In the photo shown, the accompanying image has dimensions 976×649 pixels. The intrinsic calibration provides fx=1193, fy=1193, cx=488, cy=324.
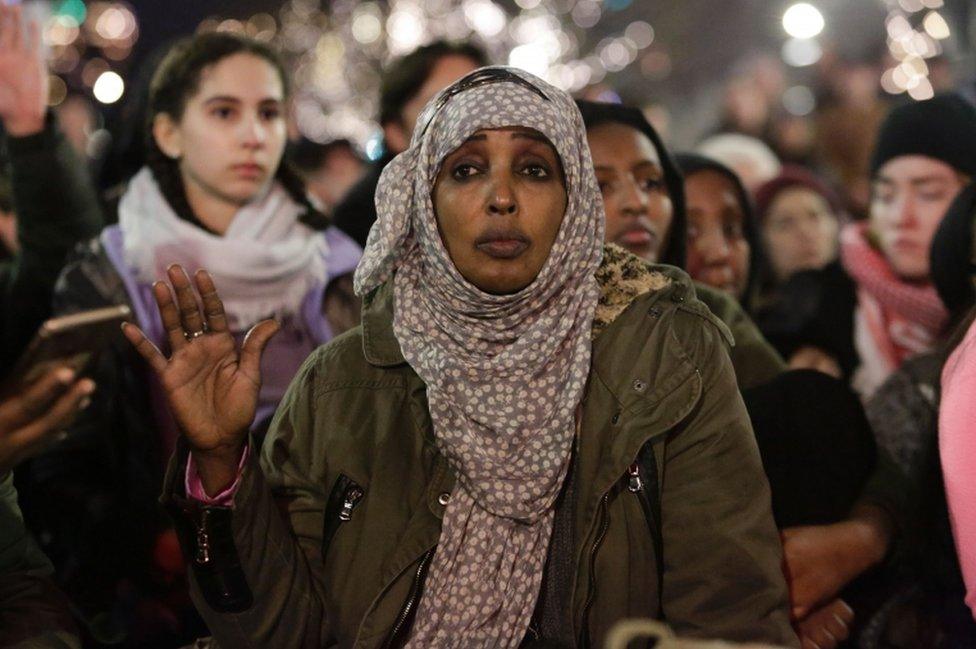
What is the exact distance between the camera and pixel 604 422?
9.71ft

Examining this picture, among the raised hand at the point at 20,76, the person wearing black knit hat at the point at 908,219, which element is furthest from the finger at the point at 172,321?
the person wearing black knit hat at the point at 908,219

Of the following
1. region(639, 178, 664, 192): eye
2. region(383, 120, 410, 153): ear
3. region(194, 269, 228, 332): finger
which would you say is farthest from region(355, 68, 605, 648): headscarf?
region(383, 120, 410, 153): ear

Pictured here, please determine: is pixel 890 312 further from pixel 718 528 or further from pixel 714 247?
pixel 718 528

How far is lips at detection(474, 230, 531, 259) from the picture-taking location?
2955 mm

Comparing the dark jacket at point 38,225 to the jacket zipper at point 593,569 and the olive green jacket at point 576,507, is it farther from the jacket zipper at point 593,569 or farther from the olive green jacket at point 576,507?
the jacket zipper at point 593,569

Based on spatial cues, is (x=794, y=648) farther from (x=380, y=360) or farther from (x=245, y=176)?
(x=245, y=176)

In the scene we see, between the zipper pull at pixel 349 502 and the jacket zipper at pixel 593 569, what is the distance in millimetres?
593

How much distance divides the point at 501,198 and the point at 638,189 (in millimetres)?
1417

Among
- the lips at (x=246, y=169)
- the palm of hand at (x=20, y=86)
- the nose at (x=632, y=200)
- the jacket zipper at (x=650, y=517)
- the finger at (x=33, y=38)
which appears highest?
the finger at (x=33, y=38)

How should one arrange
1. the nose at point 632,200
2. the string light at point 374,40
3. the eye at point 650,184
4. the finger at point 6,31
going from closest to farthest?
the nose at point 632,200
the eye at point 650,184
the finger at point 6,31
the string light at point 374,40

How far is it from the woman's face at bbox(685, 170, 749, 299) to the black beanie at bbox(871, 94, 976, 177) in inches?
31.9

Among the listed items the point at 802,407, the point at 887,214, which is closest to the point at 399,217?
the point at 802,407

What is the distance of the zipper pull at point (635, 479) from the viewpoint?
2895 mm

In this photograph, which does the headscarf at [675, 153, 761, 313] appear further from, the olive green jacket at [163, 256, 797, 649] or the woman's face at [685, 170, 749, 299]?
the olive green jacket at [163, 256, 797, 649]
